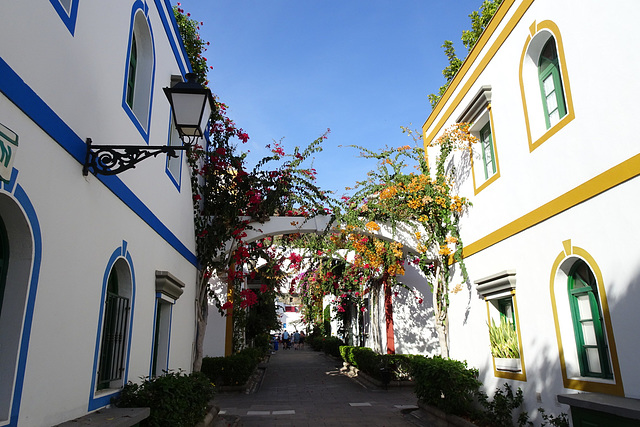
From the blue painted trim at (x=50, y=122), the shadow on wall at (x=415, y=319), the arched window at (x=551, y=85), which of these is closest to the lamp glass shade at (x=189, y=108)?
the blue painted trim at (x=50, y=122)

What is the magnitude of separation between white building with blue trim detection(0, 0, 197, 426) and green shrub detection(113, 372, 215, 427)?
0.19 m

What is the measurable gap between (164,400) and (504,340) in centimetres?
469

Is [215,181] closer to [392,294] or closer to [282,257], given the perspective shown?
[282,257]

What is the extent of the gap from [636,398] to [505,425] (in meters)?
2.49

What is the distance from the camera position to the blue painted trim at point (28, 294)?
3320 mm

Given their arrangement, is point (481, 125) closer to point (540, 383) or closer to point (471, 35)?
point (540, 383)

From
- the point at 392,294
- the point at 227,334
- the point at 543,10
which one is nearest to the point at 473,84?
the point at 543,10

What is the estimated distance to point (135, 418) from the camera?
448cm

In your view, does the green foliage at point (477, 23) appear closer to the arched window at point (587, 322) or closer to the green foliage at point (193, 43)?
the green foliage at point (193, 43)

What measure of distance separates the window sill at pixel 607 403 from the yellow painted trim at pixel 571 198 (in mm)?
1962

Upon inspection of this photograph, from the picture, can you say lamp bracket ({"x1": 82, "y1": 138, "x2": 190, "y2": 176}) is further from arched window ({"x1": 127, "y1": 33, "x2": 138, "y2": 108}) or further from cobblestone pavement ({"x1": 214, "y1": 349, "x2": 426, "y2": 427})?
cobblestone pavement ({"x1": 214, "y1": 349, "x2": 426, "y2": 427})

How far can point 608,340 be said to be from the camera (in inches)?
189

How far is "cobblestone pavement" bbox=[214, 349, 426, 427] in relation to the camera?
29.1 feet

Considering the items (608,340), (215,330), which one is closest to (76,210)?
(608,340)
